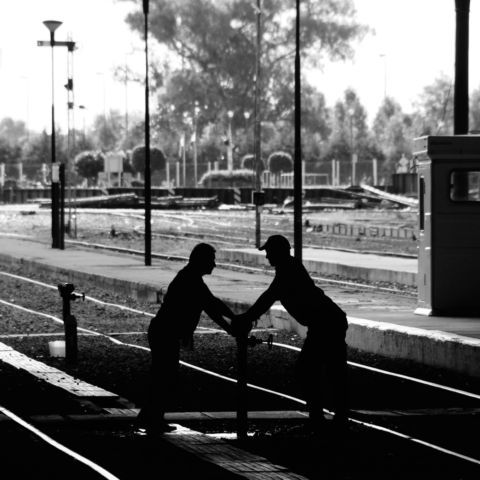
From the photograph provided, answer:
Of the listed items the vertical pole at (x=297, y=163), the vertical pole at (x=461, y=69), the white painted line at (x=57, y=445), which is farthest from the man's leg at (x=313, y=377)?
the vertical pole at (x=297, y=163)

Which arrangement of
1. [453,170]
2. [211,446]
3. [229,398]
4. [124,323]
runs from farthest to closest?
[124,323] → [453,170] → [229,398] → [211,446]

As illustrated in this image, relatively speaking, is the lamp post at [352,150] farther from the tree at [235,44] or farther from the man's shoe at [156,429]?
the man's shoe at [156,429]

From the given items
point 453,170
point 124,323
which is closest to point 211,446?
point 453,170

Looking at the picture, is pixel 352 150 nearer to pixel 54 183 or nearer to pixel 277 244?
pixel 54 183

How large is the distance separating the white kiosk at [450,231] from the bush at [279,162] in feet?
278

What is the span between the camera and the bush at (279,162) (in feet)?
340

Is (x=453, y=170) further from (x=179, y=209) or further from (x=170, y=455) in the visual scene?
(x=179, y=209)

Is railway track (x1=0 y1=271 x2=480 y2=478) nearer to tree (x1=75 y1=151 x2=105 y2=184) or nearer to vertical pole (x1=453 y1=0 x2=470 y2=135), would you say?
vertical pole (x1=453 y1=0 x2=470 y2=135)

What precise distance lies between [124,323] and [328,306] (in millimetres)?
10875

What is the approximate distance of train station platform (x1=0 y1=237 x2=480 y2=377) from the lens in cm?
1584

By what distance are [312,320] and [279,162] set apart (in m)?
93.5

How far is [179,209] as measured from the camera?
244 feet

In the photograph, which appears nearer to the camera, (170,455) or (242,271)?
(170,455)

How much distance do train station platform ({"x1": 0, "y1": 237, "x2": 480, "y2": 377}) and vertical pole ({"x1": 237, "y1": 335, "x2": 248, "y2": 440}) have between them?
474 cm
